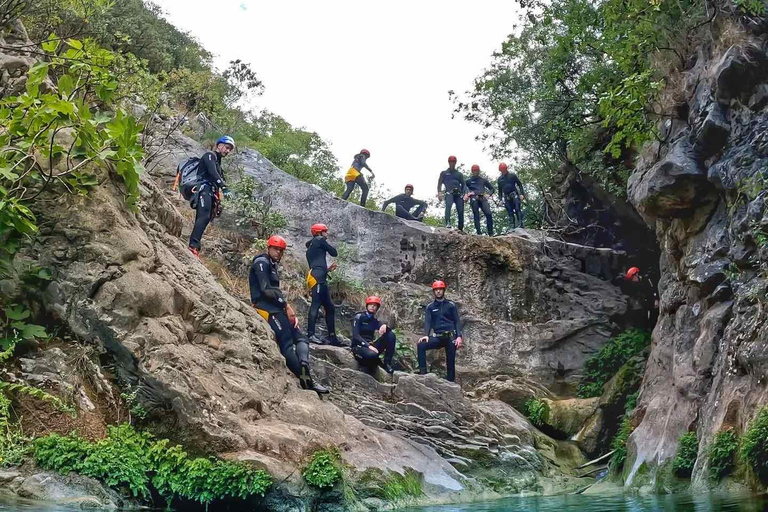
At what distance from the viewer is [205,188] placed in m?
12.5

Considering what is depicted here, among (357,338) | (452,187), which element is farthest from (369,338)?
(452,187)

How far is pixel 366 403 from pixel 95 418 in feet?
18.7

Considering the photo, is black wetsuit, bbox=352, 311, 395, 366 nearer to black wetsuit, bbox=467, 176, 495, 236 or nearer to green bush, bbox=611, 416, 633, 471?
green bush, bbox=611, 416, 633, 471

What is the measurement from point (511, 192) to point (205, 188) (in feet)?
36.9

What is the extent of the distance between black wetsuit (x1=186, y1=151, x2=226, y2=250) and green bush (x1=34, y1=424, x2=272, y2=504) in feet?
16.3

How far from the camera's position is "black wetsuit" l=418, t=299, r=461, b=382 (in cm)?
1490

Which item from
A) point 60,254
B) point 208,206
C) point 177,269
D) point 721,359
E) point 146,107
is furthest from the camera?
point 146,107

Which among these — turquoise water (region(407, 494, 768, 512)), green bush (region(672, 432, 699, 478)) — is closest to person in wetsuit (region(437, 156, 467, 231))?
green bush (region(672, 432, 699, 478))

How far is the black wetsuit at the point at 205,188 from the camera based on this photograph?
40.7 ft

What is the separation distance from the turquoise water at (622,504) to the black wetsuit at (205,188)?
6159mm

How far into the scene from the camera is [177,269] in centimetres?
1010

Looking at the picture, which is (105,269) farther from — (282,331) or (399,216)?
(399,216)

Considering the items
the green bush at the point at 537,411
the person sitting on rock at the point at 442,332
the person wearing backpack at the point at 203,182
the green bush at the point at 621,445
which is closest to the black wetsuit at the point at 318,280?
the person sitting on rock at the point at 442,332

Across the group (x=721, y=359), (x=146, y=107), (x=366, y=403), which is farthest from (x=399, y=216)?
(x=721, y=359)
